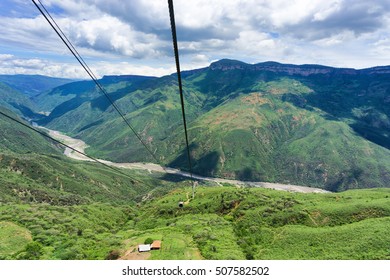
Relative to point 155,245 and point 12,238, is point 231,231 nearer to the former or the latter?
point 155,245

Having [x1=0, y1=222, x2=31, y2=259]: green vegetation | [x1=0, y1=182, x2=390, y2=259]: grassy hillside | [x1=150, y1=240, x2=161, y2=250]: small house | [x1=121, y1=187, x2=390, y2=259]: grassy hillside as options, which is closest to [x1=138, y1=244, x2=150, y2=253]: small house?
[x1=150, y1=240, x2=161, y2=250]: small house

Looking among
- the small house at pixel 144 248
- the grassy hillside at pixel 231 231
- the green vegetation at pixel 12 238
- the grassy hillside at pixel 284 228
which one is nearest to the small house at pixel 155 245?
the small house at pixel 144 248

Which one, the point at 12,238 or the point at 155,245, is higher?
the point at 155,245

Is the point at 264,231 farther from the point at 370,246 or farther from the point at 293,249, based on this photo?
the point at 370,246

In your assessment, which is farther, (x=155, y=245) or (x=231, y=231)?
(x=231, y=231)

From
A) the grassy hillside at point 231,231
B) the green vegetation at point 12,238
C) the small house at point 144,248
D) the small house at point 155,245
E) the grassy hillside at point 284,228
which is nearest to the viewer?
the grassy hillside at point 284,228

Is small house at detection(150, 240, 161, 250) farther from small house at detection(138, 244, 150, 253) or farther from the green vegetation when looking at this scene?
the green vegetation

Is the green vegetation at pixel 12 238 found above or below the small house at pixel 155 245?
below

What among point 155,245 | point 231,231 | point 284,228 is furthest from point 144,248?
point 284,228

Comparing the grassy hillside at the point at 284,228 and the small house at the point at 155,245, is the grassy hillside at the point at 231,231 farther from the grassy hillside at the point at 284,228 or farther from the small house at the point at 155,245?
the small house at the point at 155,245

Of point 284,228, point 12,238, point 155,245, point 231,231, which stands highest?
point 155,245
